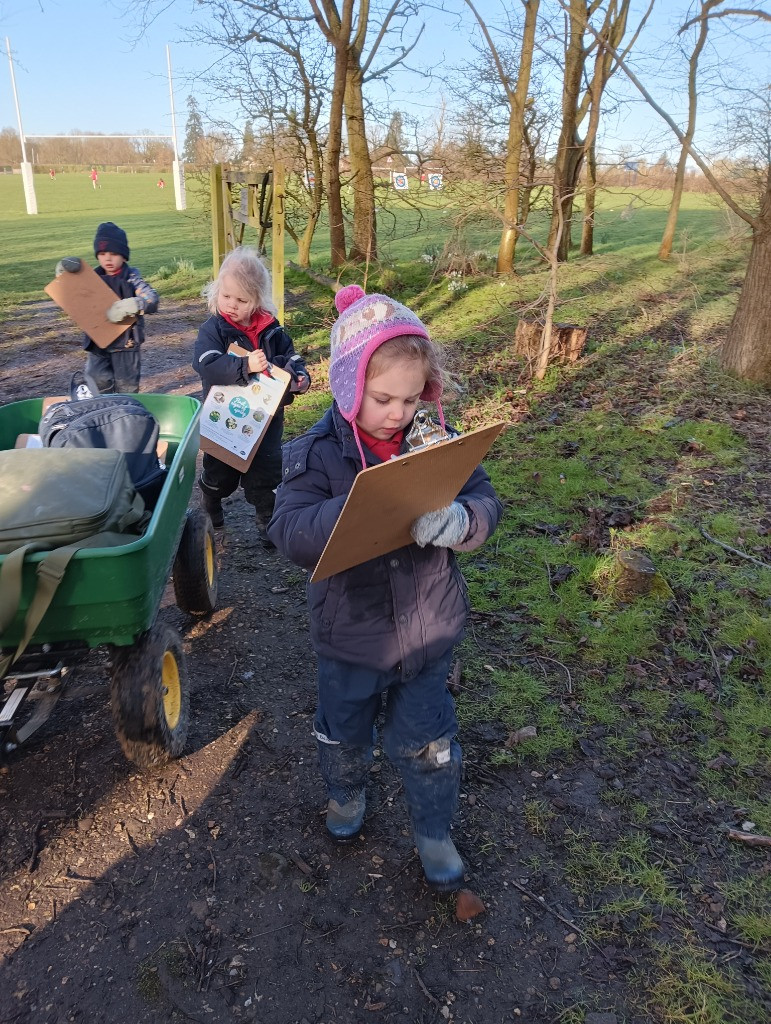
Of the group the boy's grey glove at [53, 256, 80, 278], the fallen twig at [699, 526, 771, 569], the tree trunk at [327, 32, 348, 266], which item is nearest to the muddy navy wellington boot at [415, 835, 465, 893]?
the fallen twig at [699, 526, 771, 569]

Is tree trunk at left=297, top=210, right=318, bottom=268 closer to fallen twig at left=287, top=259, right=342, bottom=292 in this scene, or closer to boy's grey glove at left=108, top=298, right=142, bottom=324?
fallen twig at left=287, top=259, right=342, bottom=292

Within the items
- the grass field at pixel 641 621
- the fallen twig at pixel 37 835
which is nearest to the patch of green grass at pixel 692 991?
the grass field at pixel 641 621

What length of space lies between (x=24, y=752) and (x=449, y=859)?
1.78 metres

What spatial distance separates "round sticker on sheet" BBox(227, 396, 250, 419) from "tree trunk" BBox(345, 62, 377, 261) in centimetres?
866

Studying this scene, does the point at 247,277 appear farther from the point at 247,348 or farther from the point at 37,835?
the point at 37,835

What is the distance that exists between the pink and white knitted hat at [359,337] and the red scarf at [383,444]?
0.37ft

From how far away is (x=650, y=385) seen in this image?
7.59m

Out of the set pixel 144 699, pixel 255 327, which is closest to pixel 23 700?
pixel 144 699

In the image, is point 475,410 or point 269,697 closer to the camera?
point 269,697

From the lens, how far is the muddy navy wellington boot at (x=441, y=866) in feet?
7.30

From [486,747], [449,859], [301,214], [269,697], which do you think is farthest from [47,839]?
[301,214]

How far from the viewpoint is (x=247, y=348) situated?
4164 millimetres

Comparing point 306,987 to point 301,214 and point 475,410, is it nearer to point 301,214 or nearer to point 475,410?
point 475,410

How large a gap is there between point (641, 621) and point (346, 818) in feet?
6.59
